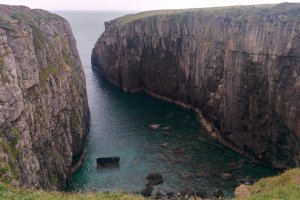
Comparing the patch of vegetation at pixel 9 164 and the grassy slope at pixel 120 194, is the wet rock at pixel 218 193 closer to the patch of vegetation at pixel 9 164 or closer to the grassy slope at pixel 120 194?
the grassy slope at pixel 120 194

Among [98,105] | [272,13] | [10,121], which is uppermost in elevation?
[272,13]

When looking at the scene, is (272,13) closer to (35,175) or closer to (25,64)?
(25,64)

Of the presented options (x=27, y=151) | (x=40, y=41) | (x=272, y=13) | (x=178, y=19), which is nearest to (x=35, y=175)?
(x=27, y=151)

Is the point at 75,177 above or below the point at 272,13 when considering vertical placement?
below

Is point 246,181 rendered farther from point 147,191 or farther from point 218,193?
point 147,191

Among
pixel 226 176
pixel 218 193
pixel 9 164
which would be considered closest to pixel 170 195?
pixel 218 193

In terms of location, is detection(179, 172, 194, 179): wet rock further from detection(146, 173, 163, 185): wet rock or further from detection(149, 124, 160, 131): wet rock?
detection(149, 124, 160, 131): wet rock

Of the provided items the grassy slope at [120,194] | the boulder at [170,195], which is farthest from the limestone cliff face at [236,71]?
the grassy slope at [120,194]
